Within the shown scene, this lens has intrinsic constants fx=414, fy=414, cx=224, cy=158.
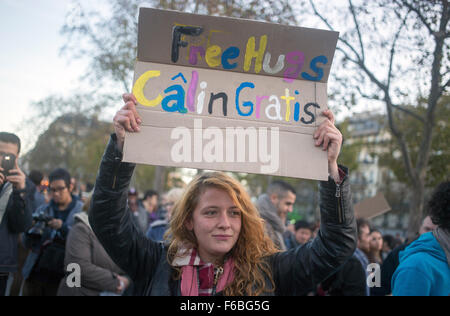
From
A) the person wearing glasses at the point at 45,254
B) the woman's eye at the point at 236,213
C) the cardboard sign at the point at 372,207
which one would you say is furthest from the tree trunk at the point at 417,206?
the woman's eye at the point at 236,213

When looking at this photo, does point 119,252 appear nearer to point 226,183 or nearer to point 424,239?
point 226,183

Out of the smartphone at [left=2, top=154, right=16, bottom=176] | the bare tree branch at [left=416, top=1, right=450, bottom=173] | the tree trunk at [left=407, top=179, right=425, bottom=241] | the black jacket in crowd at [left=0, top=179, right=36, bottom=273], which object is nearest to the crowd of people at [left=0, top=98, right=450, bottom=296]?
the smartphone at [left=2, top=154, right=16, bottom=176]

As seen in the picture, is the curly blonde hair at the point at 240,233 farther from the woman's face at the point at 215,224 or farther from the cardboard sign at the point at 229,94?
the cardboard sign at the point at 229,94

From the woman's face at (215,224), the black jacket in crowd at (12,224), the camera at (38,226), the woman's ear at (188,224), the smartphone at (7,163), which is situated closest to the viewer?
the woman's face at (215,224)

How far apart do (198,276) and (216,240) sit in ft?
0.63

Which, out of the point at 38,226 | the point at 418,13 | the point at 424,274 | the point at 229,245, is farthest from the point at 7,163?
the point at 418,13

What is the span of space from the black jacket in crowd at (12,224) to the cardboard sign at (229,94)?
7.00 feet

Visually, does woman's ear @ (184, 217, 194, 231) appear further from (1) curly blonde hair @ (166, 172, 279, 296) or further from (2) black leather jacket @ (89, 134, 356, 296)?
(2) black leather jacket @ (89, 134, 356, 296)

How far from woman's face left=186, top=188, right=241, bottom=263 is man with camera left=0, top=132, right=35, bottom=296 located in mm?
1902

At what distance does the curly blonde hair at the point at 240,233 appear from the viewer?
2.06m

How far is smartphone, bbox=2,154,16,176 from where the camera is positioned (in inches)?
128

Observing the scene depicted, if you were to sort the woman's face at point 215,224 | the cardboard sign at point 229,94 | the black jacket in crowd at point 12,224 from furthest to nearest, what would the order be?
the black jacket in crowd at point 12,224 < the woman's face at point 215,224 < the cardboard sign at point 229,94

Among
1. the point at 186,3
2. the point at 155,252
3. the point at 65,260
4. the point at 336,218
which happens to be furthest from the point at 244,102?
the point at 186,3

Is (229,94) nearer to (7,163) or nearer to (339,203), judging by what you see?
(339,203)
